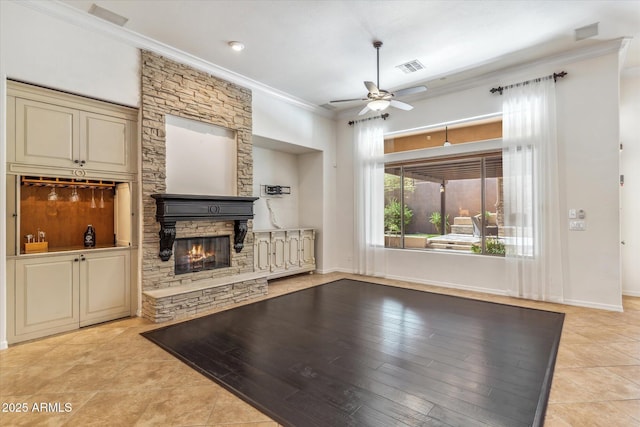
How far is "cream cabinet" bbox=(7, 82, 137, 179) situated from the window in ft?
15.2

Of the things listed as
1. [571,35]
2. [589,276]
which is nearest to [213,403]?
[589,276]

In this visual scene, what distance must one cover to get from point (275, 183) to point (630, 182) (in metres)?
6.03

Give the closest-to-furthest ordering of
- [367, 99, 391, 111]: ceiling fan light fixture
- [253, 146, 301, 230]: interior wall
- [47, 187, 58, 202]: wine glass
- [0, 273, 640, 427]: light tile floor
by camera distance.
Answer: [0, 273, 640, 427]: light tile floor, [47, 187, 58, 202]: wine glass, [367, 99, 391, 111]: ceiling fan light fixture, [253, 146, 301, 230]: interior wall

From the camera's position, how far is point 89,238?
155 inches

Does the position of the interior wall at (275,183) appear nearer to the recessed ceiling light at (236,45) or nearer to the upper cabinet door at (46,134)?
the recessed ceiling light at (236,45)

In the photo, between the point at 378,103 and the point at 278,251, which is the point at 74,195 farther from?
the point at 378,103

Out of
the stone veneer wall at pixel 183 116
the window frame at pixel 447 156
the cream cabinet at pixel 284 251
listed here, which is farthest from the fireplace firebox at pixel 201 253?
the window frame at pixel 447 156

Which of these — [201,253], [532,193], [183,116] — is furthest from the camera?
[201,253]

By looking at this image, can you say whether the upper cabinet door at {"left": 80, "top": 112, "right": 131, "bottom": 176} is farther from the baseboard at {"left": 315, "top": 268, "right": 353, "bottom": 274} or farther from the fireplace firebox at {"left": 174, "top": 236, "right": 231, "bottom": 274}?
the baseboard at {"left": 315, "top": 268, "right": 353, "bottom": 274}

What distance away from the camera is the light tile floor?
2.09 metres

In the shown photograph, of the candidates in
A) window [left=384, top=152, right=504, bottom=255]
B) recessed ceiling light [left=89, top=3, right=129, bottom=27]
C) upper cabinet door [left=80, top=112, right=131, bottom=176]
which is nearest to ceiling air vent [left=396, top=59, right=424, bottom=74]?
window [left=384, top=152, right=504, bottom=255]

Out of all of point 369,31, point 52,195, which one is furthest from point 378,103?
point 52,195

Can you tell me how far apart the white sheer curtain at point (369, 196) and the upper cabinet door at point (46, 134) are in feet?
15.2

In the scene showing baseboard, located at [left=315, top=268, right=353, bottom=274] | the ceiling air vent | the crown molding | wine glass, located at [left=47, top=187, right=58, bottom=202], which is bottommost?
baseboard, located at [left=315, top=268, right=353, bottom=274]
